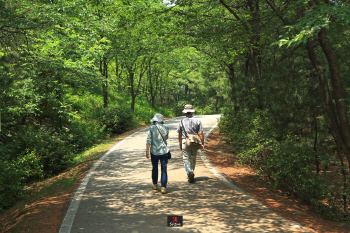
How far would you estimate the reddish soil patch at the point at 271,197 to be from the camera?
223 inches

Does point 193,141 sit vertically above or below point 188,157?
above

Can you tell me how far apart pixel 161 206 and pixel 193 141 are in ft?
6.91

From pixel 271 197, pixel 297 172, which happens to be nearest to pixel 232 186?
pixel 271 197

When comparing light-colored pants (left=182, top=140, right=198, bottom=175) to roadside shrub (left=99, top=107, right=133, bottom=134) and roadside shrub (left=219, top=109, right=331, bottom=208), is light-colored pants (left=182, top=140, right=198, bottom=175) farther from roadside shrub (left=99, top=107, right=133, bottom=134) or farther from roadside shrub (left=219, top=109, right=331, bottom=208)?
roadside shrub (left=99, top=107, right=133, bottom=134)

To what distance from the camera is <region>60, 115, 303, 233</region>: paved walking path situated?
522 centimetres

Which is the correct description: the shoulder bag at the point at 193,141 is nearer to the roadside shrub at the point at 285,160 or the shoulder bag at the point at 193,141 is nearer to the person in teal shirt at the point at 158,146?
the person in teal shirt at the point at 158,146

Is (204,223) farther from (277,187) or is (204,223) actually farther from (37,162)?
(37,162)

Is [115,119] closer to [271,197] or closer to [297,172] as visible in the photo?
[271,197]

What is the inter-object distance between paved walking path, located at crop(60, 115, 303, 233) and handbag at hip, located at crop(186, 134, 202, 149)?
1015 mm

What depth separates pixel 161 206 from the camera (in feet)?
20.7

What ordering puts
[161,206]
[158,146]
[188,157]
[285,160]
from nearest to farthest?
[161,206], [158,146], [285,160], [188,157]

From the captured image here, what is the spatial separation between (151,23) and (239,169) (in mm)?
6014

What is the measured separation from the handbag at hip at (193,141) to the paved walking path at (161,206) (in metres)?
1.02

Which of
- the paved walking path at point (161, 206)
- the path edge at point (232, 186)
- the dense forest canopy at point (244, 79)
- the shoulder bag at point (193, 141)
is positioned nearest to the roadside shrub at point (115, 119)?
the dense forest canopy at point (244, 79)
